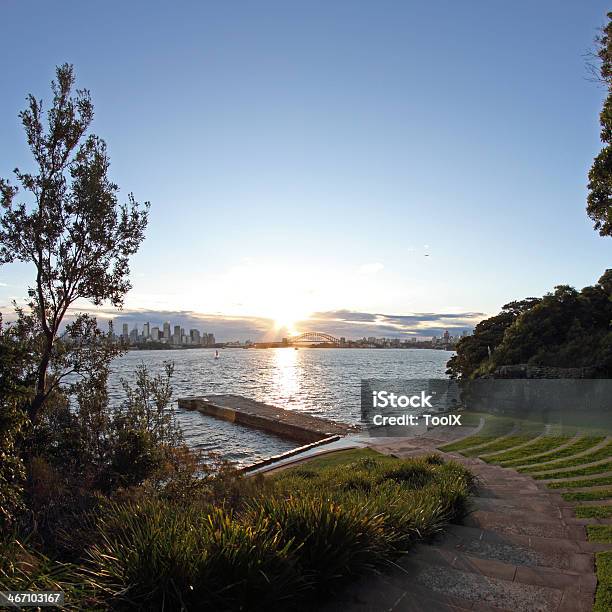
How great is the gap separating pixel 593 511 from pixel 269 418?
1149 inches

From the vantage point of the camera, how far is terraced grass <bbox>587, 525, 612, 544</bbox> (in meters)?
6.04

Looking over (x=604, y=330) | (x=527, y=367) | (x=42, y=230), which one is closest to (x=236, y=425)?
(x=527, y=367)

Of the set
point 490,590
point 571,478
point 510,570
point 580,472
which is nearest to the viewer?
point 490,590

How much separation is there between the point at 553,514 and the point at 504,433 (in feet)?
33.1

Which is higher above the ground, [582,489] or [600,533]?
[600,533]

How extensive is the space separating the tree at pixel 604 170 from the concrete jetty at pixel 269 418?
2006cm

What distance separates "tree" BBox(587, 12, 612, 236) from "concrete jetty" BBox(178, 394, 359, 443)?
2006 cm

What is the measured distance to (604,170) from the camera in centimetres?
1074

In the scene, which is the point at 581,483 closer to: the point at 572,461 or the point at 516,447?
the point at 572,461

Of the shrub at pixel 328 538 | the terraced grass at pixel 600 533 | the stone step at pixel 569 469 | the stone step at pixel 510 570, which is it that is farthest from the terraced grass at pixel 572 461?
the shrub at pixel 328 538

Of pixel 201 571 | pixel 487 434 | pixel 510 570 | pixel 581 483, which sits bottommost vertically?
pixel 487 434

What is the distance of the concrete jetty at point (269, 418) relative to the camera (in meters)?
29.7

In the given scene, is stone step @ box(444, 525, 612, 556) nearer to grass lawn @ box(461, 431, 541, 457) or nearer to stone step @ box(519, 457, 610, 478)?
stone step @ box(519, 457, 610, 478)

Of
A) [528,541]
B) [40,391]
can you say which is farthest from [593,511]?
[40,391]
